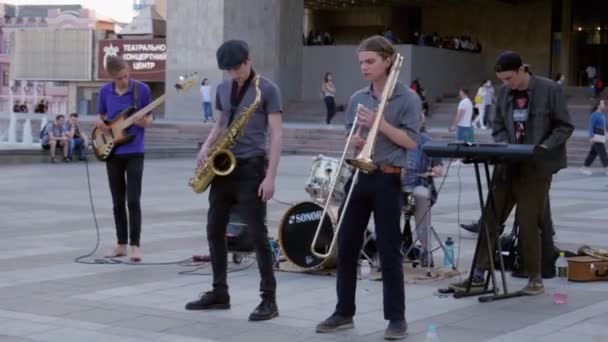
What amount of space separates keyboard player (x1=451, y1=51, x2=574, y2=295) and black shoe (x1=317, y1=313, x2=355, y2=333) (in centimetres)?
165

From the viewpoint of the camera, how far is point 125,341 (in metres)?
6.61

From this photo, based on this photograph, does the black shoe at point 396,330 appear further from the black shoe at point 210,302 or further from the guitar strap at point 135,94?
the guitar strap at point 135,94

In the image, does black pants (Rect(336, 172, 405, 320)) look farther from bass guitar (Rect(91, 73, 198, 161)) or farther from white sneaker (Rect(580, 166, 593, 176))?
white sneaker (Rect(580, 166, 593, 176))

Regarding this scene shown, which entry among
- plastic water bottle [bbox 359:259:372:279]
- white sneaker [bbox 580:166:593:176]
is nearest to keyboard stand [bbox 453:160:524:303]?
plastic water bottle [bbox 359:259:372:279]

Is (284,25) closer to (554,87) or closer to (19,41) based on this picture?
(19,41)

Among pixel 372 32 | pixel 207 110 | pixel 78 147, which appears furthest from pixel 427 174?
pixel 372 32

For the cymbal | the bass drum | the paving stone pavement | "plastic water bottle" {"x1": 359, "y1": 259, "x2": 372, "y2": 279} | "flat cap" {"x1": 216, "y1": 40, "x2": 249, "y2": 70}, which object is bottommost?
the paving stone pavement

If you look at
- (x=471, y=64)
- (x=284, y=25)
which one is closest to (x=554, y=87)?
(x=284, y=25)

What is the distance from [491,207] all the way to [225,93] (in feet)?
7.23

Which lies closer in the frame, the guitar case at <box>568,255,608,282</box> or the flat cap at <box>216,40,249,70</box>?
the flat cap at <box>216,40,249,70</box>

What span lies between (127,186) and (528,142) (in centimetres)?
365

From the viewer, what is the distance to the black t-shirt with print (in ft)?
27.2

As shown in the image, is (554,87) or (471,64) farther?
(471,64)

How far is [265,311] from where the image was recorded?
7.29 m
